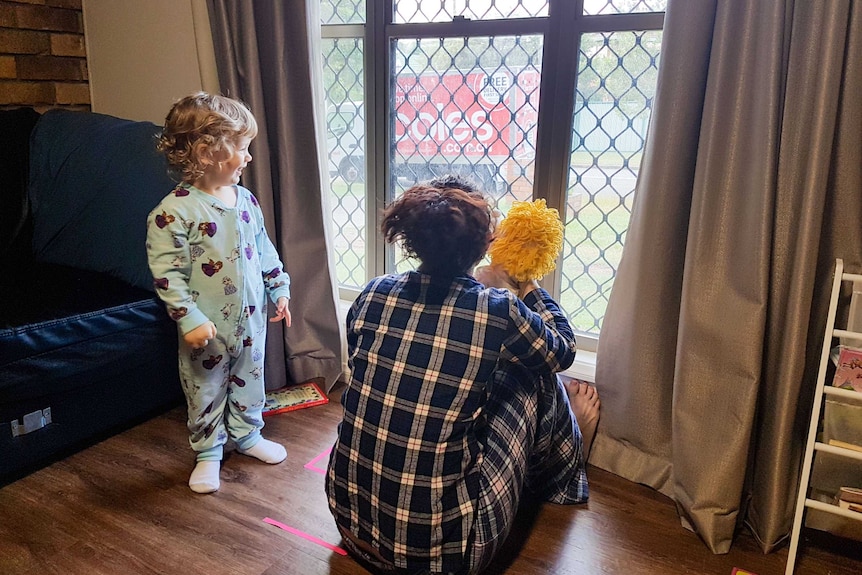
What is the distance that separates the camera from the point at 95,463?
6.16 ft

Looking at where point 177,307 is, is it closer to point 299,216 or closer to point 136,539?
point 136,539

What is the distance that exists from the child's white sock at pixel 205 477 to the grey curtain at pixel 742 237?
1193 mm

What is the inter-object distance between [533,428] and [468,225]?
0.55 metres

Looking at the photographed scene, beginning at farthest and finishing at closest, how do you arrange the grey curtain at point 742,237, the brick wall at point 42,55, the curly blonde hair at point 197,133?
the brick wall at point 42,55 → the curly blonde hair at point 197,133 → the grey curtain at point 742,237

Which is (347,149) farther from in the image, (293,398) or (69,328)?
(69,328)

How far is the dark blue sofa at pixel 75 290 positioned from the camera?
5.65ft

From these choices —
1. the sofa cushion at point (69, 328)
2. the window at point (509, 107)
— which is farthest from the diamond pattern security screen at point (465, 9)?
the sofa cushion at point (69, 328)

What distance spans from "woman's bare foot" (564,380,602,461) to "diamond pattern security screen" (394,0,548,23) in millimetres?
1168

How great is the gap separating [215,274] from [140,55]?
143 centimetres

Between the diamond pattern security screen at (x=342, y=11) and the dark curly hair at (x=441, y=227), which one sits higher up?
the diamond pattern security screen at (x=342, y=11)

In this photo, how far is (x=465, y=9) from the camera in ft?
6.91

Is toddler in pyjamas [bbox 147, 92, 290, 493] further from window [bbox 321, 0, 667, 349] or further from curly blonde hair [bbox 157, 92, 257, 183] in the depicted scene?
window [bbox 321, 0, 667, 349]

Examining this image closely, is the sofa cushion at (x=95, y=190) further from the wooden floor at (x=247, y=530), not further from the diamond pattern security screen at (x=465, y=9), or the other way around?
the diamond pattern security screen at (x=465, y=9)

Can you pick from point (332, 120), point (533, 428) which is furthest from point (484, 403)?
point (332, 120)
